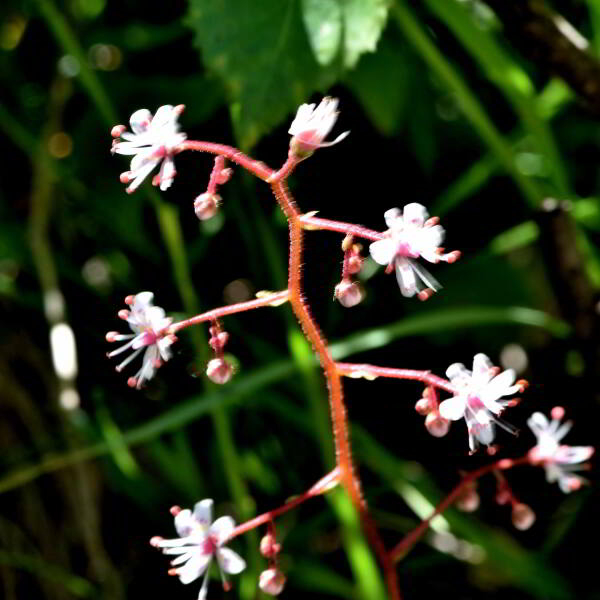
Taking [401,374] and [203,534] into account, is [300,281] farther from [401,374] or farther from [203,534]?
[203,534]

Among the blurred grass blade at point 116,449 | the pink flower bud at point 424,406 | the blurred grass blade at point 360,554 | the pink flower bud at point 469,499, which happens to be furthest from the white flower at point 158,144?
the blurred grass blade at point 116,449

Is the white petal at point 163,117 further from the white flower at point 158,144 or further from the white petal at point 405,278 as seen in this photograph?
the white petal at point 405,278

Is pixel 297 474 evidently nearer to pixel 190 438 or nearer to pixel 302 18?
pixel 190 438

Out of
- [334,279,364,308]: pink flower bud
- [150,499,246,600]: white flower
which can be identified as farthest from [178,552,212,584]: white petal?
[334,279,364,308]: pink flower bud

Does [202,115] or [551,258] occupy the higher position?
[202,115]

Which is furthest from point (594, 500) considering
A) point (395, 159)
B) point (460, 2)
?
point (460, 2)

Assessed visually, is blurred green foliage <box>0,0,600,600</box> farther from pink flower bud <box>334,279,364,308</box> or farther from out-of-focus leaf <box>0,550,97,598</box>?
pink flower bud <box>334,279,364,308</box>
